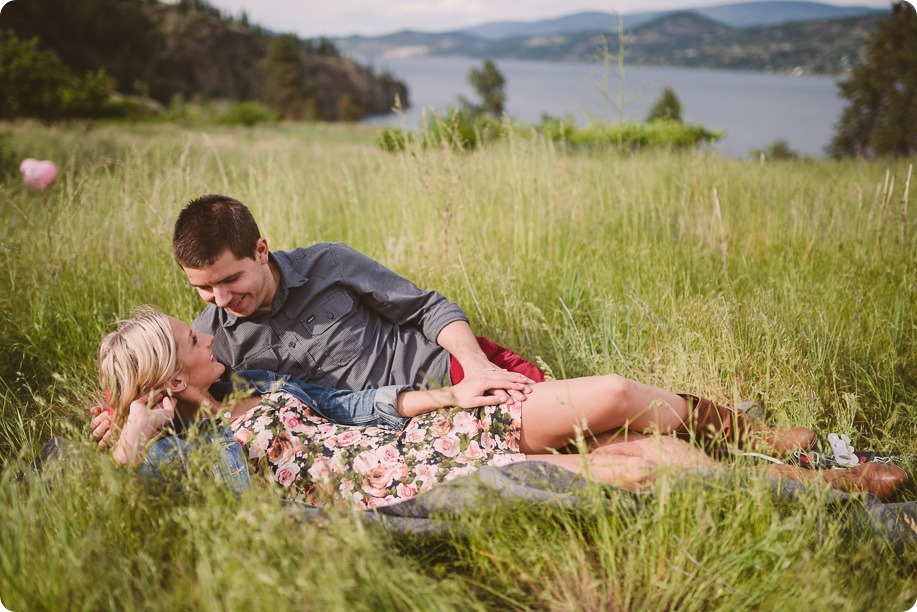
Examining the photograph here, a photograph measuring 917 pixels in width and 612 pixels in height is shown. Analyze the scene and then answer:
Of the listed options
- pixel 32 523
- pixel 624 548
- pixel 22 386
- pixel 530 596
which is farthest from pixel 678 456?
pixel 22 386

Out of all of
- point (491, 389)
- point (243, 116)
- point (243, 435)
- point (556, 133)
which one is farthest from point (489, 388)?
point (243, 116)

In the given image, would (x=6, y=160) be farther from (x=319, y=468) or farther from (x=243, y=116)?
(x=243, y=116)

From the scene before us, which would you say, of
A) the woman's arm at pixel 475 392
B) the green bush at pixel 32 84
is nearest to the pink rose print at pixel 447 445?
the woman's arm at pixel 475 392

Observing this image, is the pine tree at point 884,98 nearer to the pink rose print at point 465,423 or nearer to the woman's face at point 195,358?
the pink rose print at point 465,423

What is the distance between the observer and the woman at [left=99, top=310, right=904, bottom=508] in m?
1.91

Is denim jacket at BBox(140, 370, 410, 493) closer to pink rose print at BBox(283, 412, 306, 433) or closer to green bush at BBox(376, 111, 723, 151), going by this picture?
pink rose print at BBox(283, 412, 306, 433)

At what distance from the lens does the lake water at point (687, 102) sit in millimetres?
3686

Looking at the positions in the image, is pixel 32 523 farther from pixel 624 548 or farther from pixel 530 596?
pixel 624 548

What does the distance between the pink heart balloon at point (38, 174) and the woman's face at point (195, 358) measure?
374cm

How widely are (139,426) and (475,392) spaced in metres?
1.10

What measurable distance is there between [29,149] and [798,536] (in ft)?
32.1

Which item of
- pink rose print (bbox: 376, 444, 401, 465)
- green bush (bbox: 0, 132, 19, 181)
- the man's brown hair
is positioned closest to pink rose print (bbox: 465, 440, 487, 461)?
pink rose print (bbox: 376, 444, 401, 465)

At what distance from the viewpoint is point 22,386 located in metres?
2.67

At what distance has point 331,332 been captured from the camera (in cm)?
238
